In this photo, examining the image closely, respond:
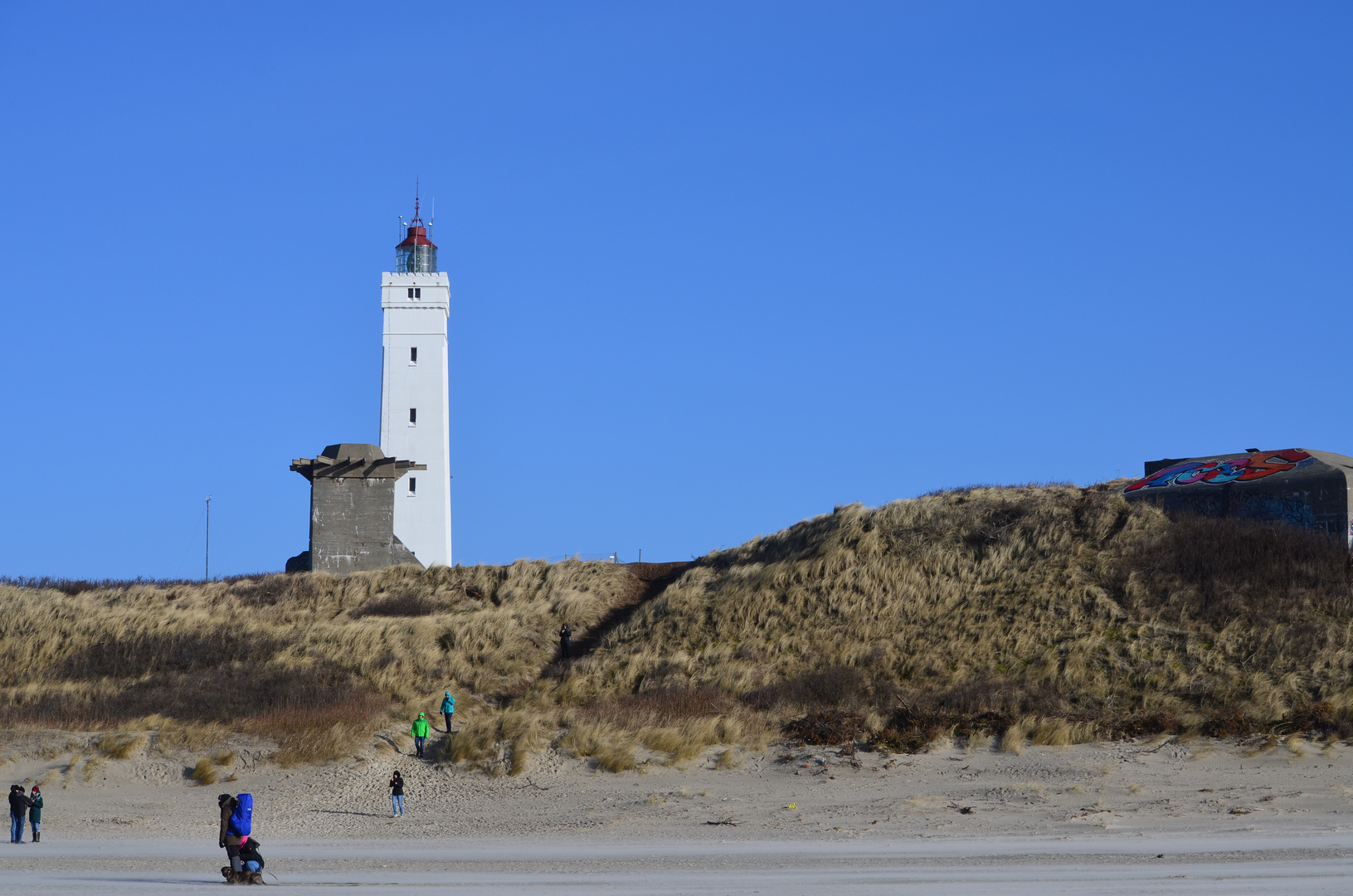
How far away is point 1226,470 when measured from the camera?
31.0 m

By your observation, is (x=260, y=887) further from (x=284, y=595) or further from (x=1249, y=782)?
(x=284, y=595)

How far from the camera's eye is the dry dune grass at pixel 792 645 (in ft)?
76.0

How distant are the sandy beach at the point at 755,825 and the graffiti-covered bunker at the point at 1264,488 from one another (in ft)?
31.3

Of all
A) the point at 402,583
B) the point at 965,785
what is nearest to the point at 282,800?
the point at 965,785

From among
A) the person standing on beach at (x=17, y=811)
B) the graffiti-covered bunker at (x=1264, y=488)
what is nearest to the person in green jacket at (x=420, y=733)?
the person standing on beach at (x=17, y=811)

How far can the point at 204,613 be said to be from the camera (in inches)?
1362

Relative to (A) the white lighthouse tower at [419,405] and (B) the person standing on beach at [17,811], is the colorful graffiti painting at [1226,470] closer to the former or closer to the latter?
(A) the white lighthouse tower at [419,405]

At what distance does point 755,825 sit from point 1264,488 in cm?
1767

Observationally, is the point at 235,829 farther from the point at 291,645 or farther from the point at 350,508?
the point at 350,508

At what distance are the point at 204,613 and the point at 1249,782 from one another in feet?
89.2

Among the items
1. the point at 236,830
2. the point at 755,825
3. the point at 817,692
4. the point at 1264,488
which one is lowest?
the point at 755,825

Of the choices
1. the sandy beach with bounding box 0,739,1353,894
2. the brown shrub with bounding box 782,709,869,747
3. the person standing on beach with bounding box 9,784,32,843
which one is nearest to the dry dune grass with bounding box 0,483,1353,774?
the brown shrub with bounding box 782,709,869,747

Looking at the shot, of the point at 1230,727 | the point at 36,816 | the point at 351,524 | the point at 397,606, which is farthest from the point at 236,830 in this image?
the point at 351,524

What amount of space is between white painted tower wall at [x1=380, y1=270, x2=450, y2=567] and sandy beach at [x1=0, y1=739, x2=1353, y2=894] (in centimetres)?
2053
